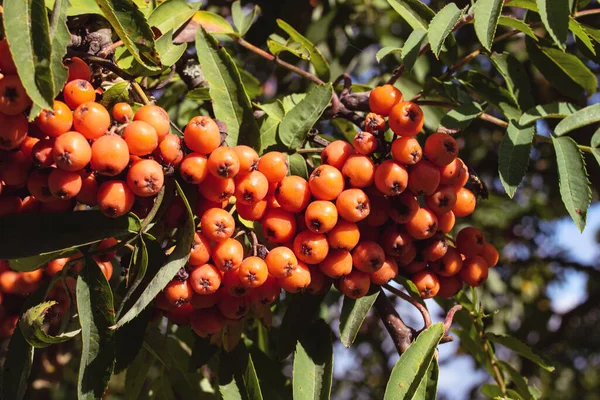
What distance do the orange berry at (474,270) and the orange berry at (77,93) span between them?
118cm

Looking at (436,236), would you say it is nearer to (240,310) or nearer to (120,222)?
(240,310)

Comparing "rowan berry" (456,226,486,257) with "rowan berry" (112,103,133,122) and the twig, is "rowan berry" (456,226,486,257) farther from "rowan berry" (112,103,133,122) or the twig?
"rowan berry" (112,103,133,122)

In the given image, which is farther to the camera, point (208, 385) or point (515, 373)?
point (208, 385)

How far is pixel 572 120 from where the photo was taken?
1.86 m

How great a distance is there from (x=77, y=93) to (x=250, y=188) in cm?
47

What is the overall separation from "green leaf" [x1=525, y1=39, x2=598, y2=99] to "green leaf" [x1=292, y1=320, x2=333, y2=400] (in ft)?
3.75

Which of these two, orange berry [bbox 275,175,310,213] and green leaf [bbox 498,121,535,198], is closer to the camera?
orange berry [bbox 275,175,310,213]

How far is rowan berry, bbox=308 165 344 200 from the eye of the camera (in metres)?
1.55

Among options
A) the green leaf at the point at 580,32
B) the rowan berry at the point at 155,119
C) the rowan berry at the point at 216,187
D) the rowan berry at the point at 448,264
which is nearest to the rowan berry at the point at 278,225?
the rowan berry at the point at 216,187

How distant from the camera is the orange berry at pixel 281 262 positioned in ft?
5.02

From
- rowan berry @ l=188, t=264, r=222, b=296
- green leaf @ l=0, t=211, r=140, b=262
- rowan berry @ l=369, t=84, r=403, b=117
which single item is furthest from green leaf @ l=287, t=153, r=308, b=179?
green leaf @ l=0, t=211, r=140, b=262

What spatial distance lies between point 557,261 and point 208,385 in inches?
116

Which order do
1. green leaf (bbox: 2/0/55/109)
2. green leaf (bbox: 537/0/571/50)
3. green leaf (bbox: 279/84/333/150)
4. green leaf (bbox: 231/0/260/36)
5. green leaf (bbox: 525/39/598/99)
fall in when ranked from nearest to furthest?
green leaf (bbox: 2/0/55/109), green leaf (bbox: 537/0/571/50), green leaf (bbox: 279/84/333/150), green leaf (bbox: 525/39/598/99), green leaf (bbox: 231/0/260/36)

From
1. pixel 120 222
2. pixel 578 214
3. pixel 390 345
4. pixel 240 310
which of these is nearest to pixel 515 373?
pixel 578 214
